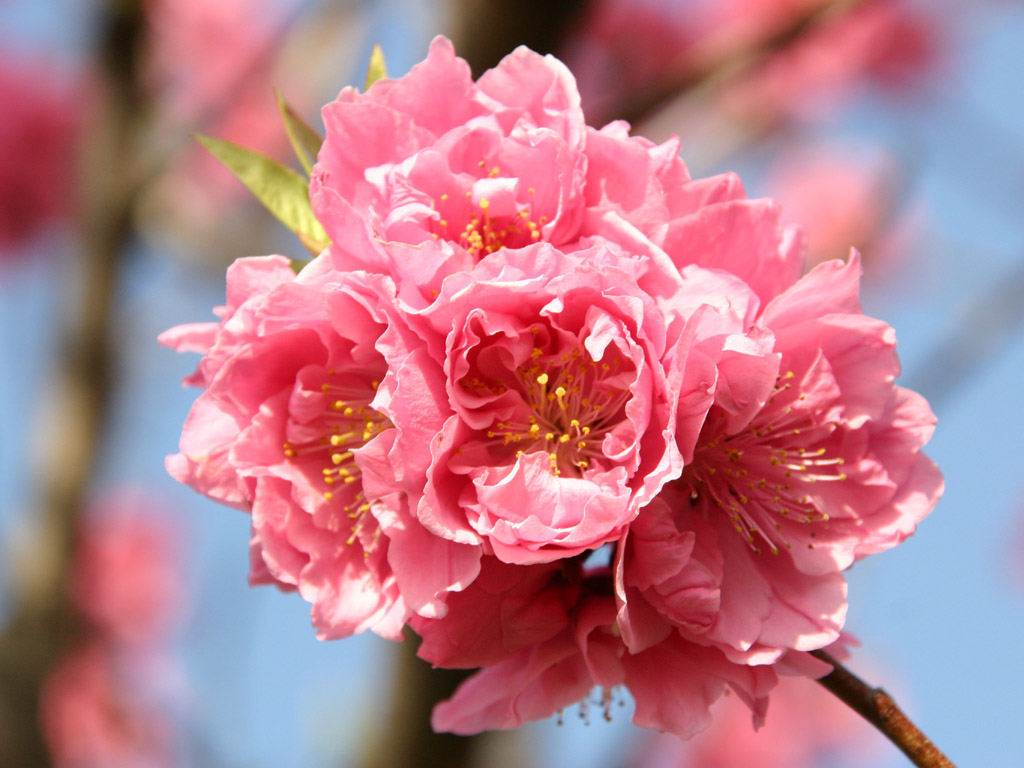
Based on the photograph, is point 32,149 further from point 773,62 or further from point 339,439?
point 339,439

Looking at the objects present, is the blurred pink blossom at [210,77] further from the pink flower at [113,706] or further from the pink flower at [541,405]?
the pink flower at [541,405]

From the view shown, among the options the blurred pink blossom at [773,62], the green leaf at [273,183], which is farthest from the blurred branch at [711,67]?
the green leaf at [273,183]

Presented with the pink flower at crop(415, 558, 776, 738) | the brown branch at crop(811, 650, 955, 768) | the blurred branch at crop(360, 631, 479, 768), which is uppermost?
the brown branch at crop(811, 650, 955, 768)

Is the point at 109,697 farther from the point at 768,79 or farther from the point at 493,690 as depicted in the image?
the point at 768,79

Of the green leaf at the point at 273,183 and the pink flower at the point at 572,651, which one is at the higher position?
the green leaf at the point at 273,183

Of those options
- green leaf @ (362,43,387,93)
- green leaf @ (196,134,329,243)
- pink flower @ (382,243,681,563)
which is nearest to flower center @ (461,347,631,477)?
pink flower @ (382,243,681,563)

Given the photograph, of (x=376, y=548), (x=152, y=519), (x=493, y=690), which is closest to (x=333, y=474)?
(x=376, y=548)

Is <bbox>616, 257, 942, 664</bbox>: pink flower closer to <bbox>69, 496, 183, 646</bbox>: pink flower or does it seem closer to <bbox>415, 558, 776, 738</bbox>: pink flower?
<bbox>415, 558, 776, 738</bbox>: pink flower
